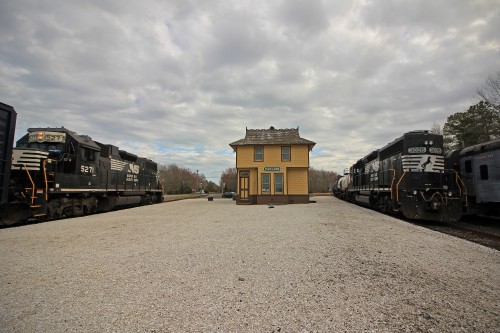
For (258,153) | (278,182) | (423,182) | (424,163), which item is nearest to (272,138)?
(258,153)

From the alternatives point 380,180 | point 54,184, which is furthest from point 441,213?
point 54,184

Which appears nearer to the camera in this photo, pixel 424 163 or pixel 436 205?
pixel 436 205

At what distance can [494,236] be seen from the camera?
9.73 metres

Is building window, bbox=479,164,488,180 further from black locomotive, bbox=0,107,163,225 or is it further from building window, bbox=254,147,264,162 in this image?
black locomotive, bbox=0,107,163,225

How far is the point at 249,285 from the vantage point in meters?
4.54

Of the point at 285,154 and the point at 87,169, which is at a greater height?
the point at 285,154

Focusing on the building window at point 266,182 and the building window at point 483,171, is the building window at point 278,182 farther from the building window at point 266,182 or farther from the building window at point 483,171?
the building window at point 483,171

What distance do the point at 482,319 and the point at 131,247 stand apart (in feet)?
22.5

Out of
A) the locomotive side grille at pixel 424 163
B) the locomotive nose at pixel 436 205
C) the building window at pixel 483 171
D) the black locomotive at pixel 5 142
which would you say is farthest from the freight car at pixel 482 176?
the black locomotive at pixel 5 142

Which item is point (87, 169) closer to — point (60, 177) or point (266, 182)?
point (60, 177)

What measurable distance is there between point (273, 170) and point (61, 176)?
16.7 metres

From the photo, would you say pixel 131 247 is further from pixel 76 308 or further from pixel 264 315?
pixel 264 315

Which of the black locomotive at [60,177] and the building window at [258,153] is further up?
the building window at [258,153]

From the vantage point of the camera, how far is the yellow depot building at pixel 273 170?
25.8 m
